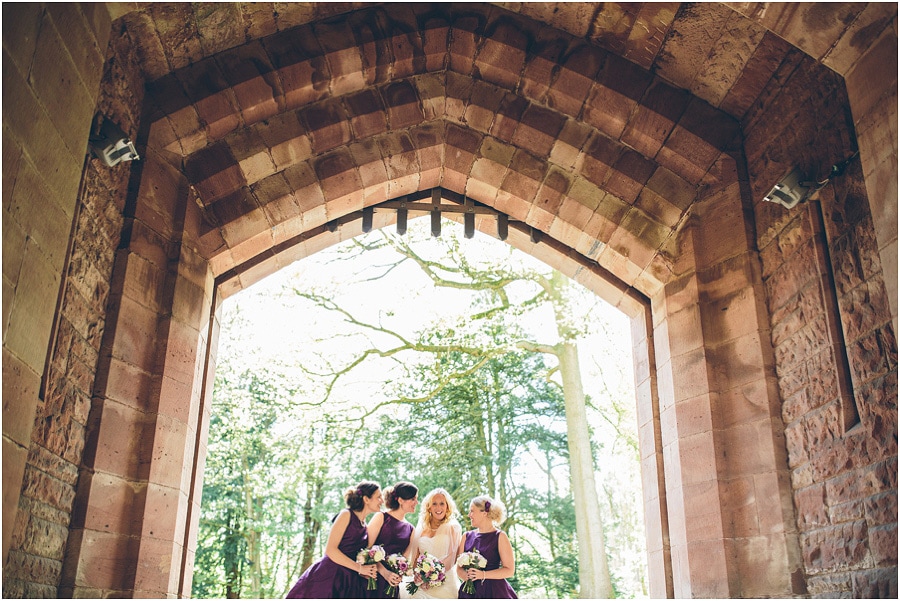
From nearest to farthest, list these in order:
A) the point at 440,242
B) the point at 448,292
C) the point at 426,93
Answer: the point at 426,93, the point at 440,242, the point at 448,292

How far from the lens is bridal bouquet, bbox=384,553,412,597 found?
435cm

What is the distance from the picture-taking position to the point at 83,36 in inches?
123

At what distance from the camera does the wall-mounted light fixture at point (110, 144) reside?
3689 millimetres

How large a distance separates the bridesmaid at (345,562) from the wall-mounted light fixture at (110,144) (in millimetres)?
2359

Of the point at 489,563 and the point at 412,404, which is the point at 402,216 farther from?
the point at 412,404

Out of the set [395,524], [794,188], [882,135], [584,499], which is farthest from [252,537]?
[882,135]

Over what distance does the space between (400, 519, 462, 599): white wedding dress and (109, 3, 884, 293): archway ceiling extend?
6.90 feet

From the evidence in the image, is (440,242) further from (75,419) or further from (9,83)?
(9,83)

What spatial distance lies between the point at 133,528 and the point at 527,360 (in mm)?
10856

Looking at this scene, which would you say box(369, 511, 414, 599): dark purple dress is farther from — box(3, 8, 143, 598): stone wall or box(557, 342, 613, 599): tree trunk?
box(557, 342, 613, 599): tree trunk

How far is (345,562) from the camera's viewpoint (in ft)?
14.5

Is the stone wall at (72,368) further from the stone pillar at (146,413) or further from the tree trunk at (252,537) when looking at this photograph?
the tree trunk at (252,537)

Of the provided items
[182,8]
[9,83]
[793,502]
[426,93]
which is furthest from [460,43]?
[793,502]

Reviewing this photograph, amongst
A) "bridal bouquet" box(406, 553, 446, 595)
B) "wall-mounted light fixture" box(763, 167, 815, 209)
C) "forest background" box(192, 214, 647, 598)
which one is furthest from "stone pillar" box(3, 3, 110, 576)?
"forest background" box(192, 214, 647, 598)
